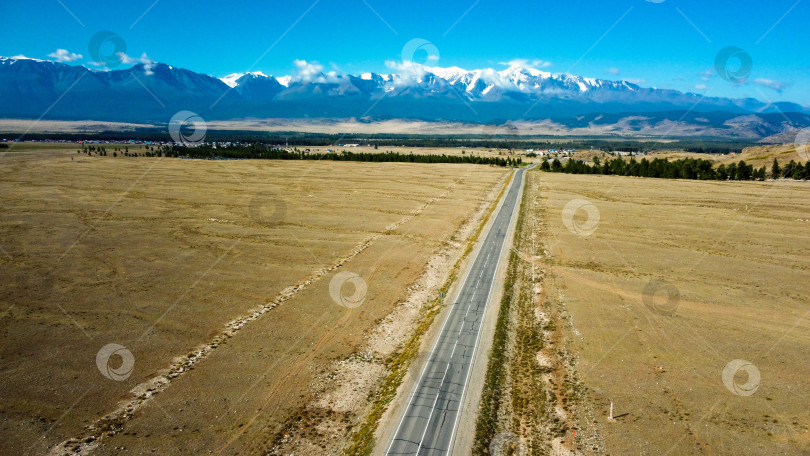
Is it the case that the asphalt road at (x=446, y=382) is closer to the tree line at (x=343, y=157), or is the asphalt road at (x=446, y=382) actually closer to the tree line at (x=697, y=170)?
the tree line at (x=697, y=170)

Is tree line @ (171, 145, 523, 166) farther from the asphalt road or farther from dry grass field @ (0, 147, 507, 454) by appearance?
the asphalt road

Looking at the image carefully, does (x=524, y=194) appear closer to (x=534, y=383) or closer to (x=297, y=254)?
(x=297, y=254)

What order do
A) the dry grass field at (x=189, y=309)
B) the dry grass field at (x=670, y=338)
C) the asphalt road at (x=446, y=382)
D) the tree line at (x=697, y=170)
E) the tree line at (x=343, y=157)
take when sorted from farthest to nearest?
the tree line at (x=343, y=157) < the tree line at (x=697, y=170) < the dry grass field at (x=189, y=309) < the dry grass field at (x=670, y=338) < the asphalt road at (x=446, y=382)

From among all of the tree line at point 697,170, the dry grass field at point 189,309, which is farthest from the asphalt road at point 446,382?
the tree line at point 697,170

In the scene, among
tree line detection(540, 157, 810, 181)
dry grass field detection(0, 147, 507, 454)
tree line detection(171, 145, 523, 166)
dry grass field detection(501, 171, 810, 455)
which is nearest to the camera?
dry grass field detection(501, 171, 810, 455)

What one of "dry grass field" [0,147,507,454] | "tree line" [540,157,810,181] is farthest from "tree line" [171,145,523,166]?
"dry grass field" [0,147,507,454]

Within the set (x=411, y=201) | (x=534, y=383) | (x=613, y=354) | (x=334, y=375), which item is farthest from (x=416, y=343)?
(x=411, y=201)
